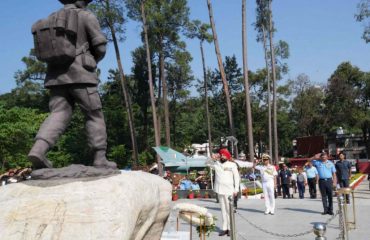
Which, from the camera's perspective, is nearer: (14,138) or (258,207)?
(258,207)

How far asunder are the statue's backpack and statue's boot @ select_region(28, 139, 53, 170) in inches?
38.5

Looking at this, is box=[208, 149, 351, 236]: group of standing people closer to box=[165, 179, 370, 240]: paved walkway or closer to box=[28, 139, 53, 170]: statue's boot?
box=[165, 179, 370, 240]: paved walkway

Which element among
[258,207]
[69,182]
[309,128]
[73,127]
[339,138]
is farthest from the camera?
[339,138]

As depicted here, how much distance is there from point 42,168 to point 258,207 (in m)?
9.52

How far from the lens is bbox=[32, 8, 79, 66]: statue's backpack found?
528 cm

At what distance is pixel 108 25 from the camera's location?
29469mm

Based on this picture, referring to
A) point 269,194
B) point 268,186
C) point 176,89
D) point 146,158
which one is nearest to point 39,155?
point 268,186

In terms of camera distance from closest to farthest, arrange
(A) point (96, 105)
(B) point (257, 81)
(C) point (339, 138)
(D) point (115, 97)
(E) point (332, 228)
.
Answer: (A) point (96, 105)
(E) point (332, 228)
(D) point (115, 97)
(B) point (257, 81)
(C) point (339, 138)

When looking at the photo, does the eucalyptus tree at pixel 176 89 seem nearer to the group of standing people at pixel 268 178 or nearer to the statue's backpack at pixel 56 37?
the group of standing people at pixel 268 178

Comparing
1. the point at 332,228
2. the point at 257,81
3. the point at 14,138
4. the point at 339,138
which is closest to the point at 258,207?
the point at 332,228

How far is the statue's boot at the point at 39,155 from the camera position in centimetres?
511

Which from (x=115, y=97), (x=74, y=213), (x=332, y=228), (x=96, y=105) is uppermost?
(x=115, y=97)

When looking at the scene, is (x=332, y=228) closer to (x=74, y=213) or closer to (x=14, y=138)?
(x=74, y=213)

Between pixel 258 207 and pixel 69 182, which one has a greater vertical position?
pixel 69 182
